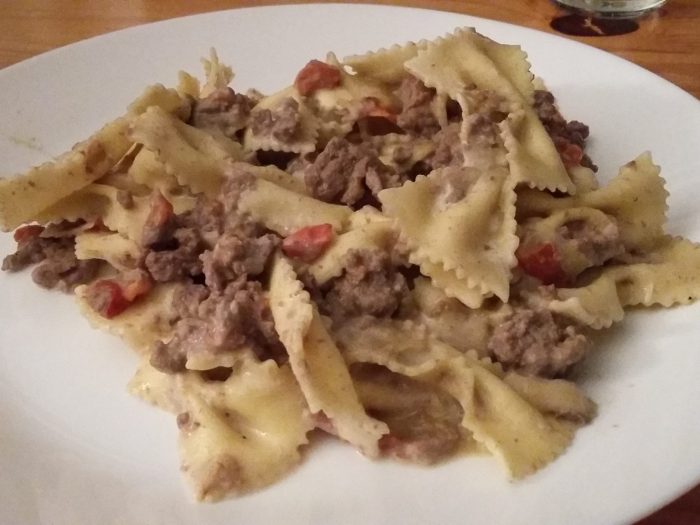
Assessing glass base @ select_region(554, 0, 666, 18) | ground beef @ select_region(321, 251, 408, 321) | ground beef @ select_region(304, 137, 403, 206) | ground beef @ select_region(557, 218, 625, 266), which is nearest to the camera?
ground beef @ select_region(321, 251, 408, 321)

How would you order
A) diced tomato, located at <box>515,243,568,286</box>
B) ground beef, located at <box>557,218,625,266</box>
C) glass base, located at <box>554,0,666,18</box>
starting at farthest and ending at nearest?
glass base, located at <box>554,0,666,18</box>, ground beef, located at <box>557,218,625,266</box>, diced tomato, located at <box>515,243,568,286</box>

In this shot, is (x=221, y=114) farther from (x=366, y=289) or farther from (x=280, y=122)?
(x=366, y=289)

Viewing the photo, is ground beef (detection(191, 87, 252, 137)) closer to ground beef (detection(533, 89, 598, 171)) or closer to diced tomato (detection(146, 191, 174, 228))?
diced tomato (detection(146, 191, 174, 228))

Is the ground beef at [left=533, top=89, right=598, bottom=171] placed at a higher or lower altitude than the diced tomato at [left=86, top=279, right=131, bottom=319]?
higher

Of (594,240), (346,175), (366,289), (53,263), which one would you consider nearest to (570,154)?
(594,240)

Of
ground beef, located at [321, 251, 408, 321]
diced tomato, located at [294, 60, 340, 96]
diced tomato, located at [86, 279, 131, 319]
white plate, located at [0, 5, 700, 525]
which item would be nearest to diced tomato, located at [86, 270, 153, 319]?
diced tomato, located at [86, 279, 131, 319]

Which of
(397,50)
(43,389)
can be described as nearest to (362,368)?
(43,389)
